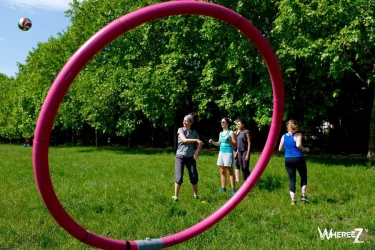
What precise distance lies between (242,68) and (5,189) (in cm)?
1340

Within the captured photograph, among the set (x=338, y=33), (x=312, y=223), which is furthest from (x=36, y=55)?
(x=312, y=223)

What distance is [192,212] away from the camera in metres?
8.14

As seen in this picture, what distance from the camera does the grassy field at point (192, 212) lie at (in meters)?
6.43

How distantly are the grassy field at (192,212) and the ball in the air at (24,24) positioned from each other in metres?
6.05

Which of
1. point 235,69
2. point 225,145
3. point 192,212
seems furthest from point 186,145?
point 235,69

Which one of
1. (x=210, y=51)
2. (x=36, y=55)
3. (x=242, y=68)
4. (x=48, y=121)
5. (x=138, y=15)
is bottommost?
(x=48, y=121)

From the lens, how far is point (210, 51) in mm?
23219

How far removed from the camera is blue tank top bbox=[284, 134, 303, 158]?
9.02m

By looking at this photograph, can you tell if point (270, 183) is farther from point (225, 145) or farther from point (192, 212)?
point (192, 212)

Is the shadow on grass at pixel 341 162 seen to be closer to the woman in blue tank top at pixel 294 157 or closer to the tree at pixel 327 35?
the tree at pixel 327 35

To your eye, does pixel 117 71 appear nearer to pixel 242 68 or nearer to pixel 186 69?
pixel 186 69

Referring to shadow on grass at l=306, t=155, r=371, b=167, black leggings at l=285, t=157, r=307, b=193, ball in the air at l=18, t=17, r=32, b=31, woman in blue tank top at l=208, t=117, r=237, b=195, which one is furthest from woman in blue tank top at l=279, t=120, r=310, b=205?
ball in the air at l=18, t=17, r=32, b=31

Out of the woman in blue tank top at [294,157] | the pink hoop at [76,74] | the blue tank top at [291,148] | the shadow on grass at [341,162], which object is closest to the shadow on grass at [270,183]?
the woman in blue tank top at [294,157]

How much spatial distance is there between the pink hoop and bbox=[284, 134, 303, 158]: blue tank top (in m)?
3.50
